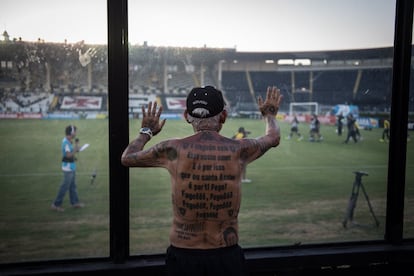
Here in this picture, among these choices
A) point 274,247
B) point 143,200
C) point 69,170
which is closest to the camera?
point 274,247

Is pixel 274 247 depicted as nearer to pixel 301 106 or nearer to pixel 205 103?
pixel 205 103

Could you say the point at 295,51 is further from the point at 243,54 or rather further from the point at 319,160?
the point at 319,160

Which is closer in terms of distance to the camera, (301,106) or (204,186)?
(204,186)

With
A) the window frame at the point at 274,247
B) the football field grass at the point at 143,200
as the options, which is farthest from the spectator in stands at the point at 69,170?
the window frame at the point at 274,247

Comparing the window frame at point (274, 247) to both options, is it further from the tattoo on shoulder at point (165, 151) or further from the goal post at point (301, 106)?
the goal post at point (301, 106)

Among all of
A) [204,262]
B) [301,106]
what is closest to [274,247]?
[204,262]

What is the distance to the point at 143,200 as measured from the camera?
270 inches

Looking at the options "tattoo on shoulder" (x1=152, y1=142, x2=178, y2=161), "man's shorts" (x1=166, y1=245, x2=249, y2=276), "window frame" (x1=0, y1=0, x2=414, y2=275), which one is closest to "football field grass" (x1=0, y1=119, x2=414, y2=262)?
"window frame" (x1=0, y1=0, x2=414, y2=275)

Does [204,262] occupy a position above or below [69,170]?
above

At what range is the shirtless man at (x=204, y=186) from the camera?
205 centimetres

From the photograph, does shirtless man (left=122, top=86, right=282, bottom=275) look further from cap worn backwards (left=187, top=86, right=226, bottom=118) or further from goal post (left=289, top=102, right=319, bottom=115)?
goal post (left=289, top=102, right=319, bottom=115)

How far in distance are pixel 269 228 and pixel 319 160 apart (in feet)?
27.3

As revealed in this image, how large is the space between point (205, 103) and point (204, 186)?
17.8 inches

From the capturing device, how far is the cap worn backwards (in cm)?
210
